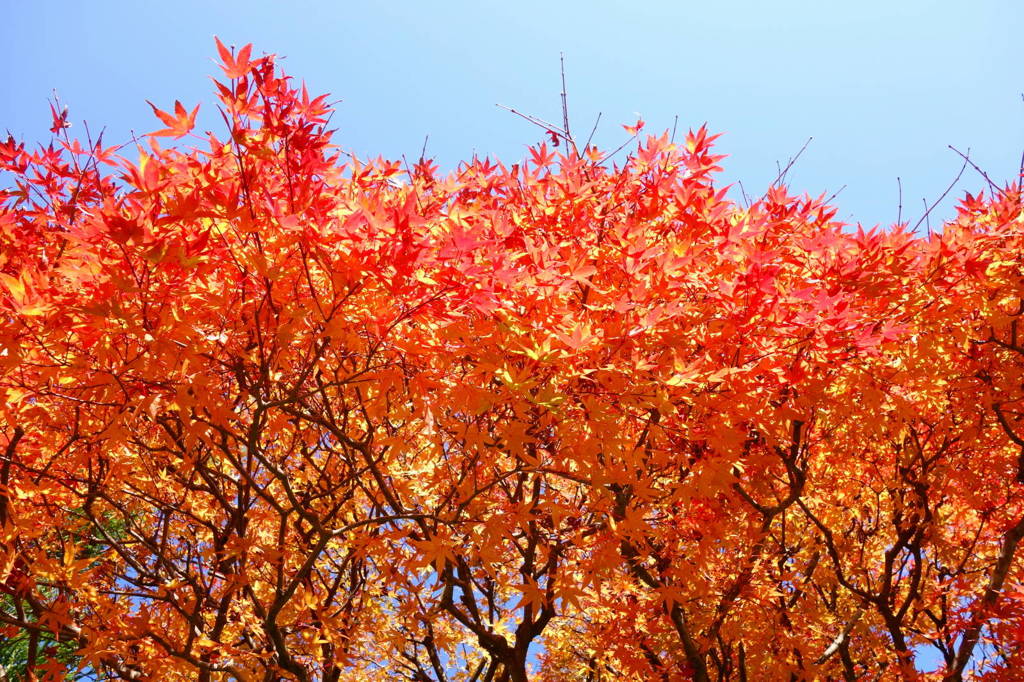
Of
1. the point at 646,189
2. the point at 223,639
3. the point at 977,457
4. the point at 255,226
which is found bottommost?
the point at 223,639

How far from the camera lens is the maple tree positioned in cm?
257

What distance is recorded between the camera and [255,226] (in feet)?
7.98

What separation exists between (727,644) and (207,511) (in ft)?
15.4

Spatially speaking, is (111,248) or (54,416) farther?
(54,416)

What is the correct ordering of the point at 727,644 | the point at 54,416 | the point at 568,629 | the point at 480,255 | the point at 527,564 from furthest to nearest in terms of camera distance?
the point at 568,629, the point at 727,644, the point at 527,564, the point at 54,416, the point at 480,255

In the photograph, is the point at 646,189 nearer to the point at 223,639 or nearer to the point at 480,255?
the point at 480,255

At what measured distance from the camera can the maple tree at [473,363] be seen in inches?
101

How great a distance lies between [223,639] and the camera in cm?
502

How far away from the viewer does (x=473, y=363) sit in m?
3.22

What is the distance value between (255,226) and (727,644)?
19.1ft

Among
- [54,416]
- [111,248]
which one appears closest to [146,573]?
[54,416]

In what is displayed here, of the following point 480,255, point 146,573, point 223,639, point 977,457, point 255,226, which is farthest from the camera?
point 977,457

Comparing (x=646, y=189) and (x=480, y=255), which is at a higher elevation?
(x=646, y=189)

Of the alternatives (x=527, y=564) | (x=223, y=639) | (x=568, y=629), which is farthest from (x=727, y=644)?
(x=223, y=639)
